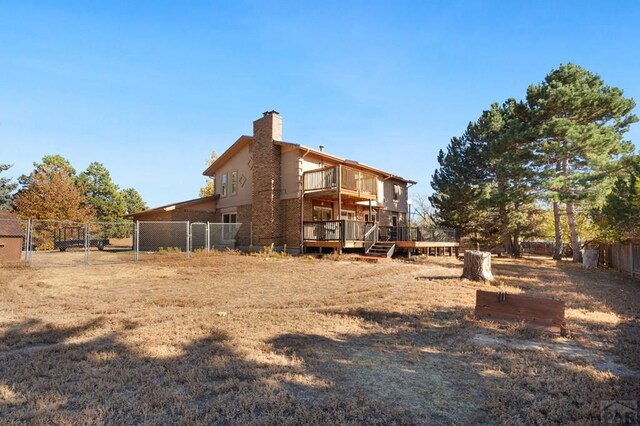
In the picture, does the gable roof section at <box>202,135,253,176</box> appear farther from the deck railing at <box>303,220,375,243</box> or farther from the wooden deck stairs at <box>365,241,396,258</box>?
the wooden deck stairs at <box>365,241,396,258</box>

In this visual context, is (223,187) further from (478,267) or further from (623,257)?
(623,257)

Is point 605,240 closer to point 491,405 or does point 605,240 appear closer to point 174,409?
point 491,405

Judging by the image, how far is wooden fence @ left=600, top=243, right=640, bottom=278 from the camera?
1265 cm

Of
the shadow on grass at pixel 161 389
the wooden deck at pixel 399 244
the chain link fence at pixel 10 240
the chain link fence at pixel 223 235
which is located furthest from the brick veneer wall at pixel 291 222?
the shadow on grass at pixel 161 389

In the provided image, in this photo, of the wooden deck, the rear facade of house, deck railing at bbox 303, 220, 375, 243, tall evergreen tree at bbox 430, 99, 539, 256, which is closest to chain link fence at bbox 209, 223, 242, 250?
the rear facade of house

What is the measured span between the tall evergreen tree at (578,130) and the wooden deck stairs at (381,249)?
8.83 metres

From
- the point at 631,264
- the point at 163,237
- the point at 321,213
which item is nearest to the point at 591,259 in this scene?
the point at 631,264

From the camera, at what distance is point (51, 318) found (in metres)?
6.14

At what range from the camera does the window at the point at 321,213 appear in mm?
19759

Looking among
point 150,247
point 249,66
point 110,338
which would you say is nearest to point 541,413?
point 110,338

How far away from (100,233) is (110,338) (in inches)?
1352

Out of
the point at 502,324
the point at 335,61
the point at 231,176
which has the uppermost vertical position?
the point at 335,61

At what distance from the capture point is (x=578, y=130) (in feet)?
57.9

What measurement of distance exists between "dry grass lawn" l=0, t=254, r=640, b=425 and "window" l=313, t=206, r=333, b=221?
11.2 m
